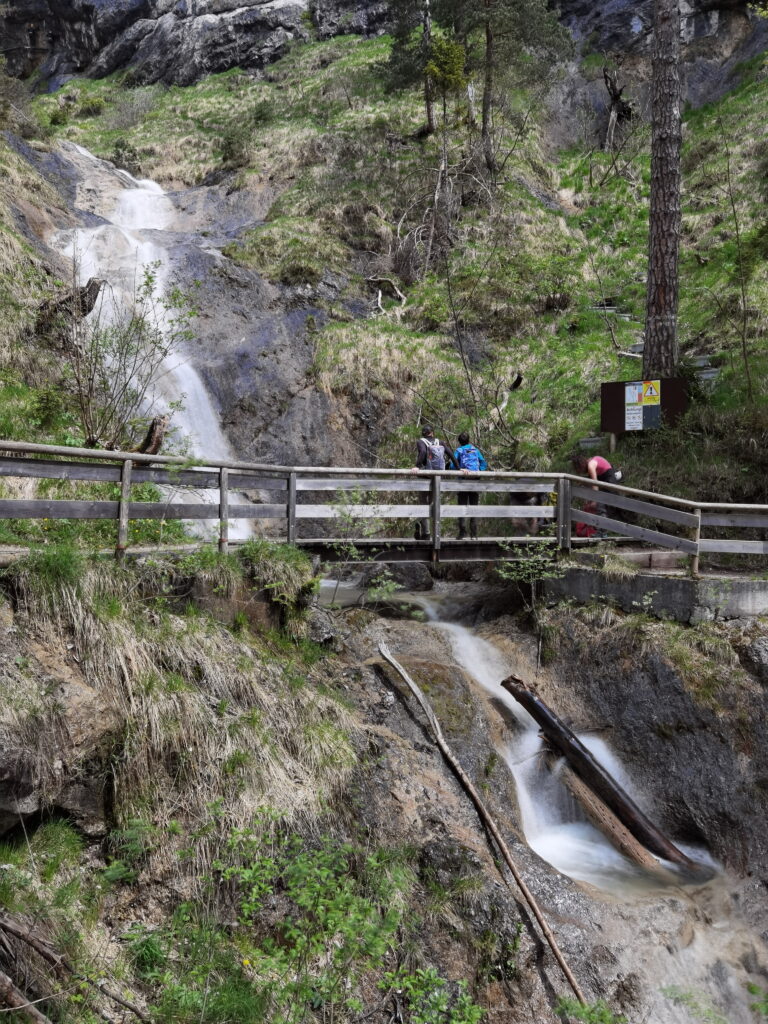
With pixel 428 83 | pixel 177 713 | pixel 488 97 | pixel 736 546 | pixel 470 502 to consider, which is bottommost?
pixel 177 713

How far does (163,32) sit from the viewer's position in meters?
41.3

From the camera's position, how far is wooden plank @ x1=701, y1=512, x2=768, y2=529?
8.90 m

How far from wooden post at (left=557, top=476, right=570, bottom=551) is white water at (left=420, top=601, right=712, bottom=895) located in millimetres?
2110

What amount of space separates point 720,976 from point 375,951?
4018 mm

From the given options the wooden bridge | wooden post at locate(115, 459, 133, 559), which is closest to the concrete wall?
the wooden bridge

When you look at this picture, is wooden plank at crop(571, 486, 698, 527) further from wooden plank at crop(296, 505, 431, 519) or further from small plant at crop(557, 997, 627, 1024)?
small plant at crop(557, 997, 627, 1024)

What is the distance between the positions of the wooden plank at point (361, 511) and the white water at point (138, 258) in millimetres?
1063

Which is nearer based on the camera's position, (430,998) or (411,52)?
(430,998)

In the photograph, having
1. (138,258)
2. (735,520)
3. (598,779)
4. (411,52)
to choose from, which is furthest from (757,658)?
(411,52)

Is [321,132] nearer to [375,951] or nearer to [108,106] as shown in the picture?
[108,106]

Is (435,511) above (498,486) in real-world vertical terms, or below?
below

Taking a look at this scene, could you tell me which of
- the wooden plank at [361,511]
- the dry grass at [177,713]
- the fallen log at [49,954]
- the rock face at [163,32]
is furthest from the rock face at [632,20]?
the fallen log at [49,954]

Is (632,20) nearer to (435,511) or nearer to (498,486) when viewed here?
(498,486)

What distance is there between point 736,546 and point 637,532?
122 cm
